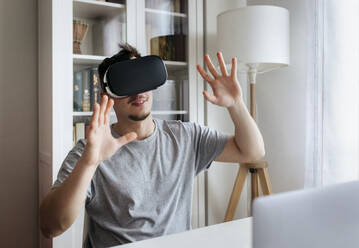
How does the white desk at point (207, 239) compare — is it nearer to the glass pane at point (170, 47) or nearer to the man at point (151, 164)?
the man at point (151, 164)

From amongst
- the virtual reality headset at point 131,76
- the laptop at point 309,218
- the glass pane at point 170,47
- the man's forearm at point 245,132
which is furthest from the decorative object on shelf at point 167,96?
the laptop at point 309,218

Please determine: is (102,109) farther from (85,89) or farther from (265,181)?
(265,181)

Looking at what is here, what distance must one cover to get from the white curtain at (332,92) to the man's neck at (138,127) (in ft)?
3.57

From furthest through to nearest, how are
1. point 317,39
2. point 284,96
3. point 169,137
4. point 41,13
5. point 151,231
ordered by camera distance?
point 284,96 < point 41,13 < point 317,39 < point 169,137 < point 151,231

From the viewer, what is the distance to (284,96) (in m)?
2.32

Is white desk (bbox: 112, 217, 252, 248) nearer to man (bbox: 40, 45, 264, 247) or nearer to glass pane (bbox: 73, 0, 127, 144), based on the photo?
man (bbox: 40, 45, 264, 247)

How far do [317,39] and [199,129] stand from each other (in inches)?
40.0

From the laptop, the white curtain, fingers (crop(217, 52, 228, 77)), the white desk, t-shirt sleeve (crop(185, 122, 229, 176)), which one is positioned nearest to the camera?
the laptop

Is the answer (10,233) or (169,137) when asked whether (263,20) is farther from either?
(10,233)

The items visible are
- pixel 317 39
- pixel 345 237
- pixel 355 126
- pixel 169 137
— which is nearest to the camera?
pixel 345 237

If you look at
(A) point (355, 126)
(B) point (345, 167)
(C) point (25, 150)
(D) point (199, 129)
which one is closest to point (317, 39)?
(A) point (355, 126)

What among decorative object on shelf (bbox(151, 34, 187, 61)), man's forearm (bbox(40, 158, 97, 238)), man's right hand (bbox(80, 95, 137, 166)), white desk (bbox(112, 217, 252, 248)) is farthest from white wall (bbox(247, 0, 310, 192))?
man's forearm (bbox(40, 158, 97, 238))

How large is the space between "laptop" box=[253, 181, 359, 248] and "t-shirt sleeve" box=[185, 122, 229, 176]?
0.90m

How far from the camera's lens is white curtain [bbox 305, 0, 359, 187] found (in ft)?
6.24
